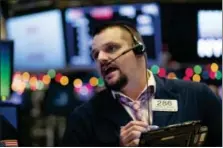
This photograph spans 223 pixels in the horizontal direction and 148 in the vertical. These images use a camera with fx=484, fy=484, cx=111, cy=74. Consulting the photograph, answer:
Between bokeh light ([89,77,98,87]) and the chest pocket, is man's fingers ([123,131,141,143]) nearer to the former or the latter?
the chest pocket

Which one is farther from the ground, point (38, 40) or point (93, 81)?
point (38, 40)

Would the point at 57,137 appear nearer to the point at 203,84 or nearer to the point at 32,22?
the point at 32,22

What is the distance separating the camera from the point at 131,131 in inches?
115

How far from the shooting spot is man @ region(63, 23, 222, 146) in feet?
9.57

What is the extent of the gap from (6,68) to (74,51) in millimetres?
430

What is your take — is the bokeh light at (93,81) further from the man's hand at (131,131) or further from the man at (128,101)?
the man's hand at (131,131)

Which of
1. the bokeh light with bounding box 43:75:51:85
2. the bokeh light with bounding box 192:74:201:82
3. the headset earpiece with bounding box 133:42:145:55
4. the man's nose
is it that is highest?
the headset earpiece with bounding box 133:42:145:55

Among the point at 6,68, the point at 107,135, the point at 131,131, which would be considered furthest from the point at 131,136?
the point at 6,68

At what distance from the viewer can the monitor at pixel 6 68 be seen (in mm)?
2969

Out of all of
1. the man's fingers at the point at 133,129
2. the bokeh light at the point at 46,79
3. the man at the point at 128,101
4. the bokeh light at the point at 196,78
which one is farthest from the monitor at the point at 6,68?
the bokeh light at the point at 196,78

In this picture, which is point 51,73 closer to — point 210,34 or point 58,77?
point 58,77

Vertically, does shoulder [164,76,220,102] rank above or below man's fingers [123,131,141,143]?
above

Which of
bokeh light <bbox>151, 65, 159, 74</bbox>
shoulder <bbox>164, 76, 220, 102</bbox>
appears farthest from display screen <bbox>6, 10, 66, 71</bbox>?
shoulder <bbox>164, 76, 220, 102</bbox>

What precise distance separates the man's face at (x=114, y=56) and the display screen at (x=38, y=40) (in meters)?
0.23
